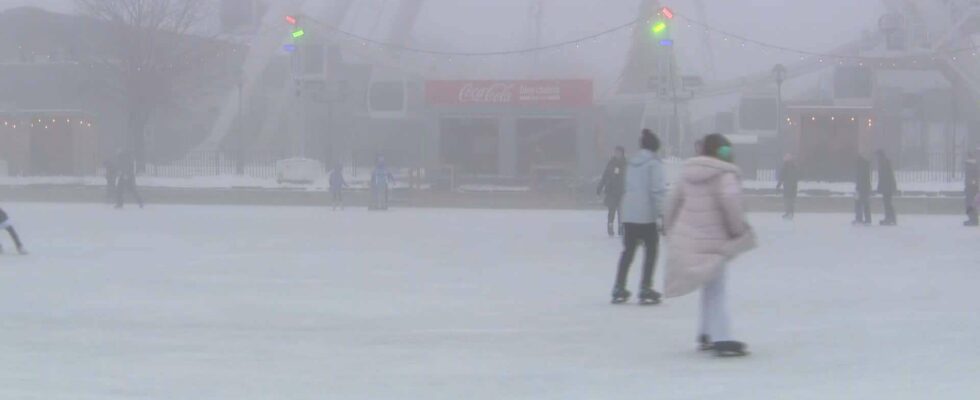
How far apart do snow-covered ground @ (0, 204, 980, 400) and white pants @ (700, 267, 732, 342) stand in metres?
0.21

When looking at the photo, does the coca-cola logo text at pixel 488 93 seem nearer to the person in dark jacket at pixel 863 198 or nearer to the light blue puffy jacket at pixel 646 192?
the person in dark jacket at pixel 863 198

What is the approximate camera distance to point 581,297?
430 inches

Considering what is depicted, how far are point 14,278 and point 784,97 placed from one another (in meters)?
46.4

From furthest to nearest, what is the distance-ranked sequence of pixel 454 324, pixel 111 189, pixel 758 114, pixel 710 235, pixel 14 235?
pixel 758 114, pixel 111 189, pixel 14 235, pixel 454 324, pixel 710 235

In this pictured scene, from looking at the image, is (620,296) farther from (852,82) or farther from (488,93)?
(852,82)

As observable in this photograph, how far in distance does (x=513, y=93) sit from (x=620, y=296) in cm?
2981

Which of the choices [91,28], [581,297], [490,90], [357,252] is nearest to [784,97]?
[490,90]

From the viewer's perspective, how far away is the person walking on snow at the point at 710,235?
24.6ft

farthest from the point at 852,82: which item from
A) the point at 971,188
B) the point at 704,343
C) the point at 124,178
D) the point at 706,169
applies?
the point at 706,169

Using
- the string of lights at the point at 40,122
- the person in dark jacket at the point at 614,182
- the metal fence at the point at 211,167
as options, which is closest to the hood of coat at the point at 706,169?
the person in dark jacket at the point at 614,182

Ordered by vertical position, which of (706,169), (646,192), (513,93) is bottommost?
(646,192)

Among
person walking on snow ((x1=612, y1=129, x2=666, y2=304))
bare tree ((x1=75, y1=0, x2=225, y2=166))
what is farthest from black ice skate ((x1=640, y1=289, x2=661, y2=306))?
bare tree ((x1=75, y1=0, x2=225, y2=166))

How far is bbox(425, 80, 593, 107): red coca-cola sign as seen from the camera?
39531 millimetres

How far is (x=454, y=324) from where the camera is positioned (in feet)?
30.1
